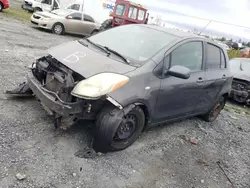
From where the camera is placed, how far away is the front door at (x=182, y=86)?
13.1ft

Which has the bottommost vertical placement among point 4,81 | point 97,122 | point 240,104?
point 240,104

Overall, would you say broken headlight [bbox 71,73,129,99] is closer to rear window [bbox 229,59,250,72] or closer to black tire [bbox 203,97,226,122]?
black tire [bbox 203,97,226,122]

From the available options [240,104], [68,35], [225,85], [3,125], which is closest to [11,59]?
[3,125]

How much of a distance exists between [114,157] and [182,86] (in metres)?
1.58

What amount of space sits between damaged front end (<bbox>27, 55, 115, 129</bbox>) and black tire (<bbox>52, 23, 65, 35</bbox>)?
1177cm

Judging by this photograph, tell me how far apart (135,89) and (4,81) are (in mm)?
3000

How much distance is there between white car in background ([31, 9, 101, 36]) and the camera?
47.7 feet

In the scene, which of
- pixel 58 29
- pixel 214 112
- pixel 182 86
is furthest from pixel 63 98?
pixel 58 29

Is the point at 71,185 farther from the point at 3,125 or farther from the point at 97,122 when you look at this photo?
the point at 3,125

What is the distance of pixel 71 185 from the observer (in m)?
2.91

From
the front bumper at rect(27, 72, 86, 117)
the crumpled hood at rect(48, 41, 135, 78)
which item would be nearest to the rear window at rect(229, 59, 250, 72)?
the crumpled hood at rect(48, 41, 135, 78)

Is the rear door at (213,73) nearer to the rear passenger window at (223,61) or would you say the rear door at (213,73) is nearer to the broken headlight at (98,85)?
the rear passenger window at (223,61)

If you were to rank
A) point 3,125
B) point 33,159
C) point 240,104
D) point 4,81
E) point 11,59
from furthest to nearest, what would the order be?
point 240,104 → point 11,59 → point 4,81 → point 3,125 → point 33,159

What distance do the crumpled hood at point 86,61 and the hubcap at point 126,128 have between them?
65 cm
